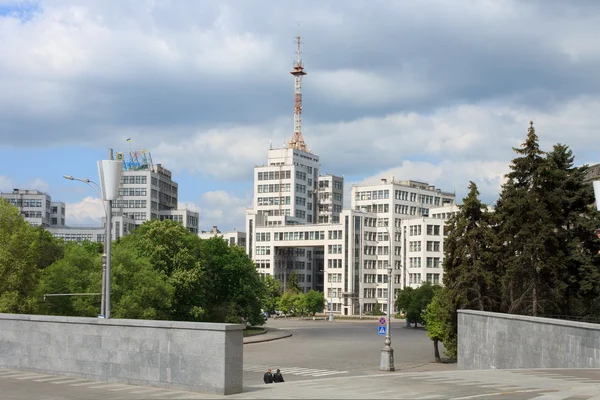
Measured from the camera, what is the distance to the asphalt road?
5797 centimetres

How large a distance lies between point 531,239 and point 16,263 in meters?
36.6

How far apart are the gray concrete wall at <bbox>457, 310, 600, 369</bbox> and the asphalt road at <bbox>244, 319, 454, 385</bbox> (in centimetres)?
1290

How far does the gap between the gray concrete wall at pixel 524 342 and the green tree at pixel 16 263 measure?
3156cm

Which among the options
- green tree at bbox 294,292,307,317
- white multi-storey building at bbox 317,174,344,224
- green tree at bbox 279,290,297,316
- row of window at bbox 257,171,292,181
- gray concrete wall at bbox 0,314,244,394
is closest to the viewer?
gray concrete wall at bbox 0,314,244,394

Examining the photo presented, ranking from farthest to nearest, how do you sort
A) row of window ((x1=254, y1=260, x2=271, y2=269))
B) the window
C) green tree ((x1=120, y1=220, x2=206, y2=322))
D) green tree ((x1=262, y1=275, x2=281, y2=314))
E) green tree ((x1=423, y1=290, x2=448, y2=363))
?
row of window ((x1=254, y1=260, x2=271, y2=269)), the window, green tree ((x1=262, y1=275, x2=281, y2=314)), green tree ((x1=120, y1=220, x2=206, y2=322)), green tree ((x1=423, y1=290, x2=448, y2=363))

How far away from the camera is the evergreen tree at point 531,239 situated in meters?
52.7

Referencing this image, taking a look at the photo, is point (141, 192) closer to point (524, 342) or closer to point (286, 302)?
point (286, 302)

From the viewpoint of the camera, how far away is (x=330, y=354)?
74312mm

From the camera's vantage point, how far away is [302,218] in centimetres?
18600

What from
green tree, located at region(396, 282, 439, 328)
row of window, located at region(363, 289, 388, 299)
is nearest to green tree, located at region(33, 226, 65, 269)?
green tree, located at region(396, 282, 439, 328)

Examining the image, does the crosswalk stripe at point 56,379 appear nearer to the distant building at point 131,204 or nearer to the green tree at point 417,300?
the green tree at point 417,300

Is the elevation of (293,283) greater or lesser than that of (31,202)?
lesser

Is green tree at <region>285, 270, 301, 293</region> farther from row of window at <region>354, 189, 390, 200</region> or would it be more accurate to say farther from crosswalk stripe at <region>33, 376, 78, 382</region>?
crosswalk stripe at <region>33, 376, 78, 382</region>

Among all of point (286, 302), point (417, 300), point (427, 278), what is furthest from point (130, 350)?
point (427, 278)
